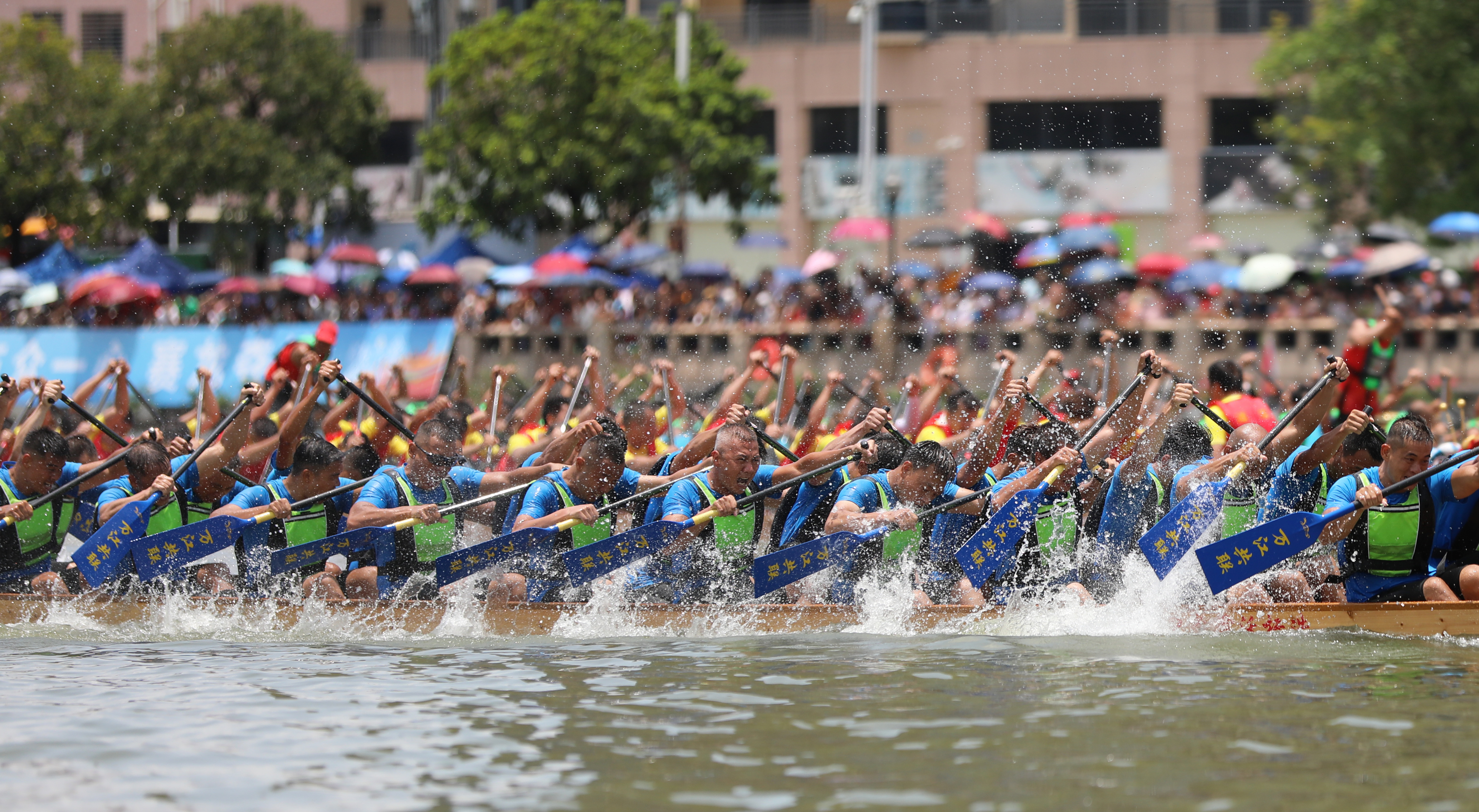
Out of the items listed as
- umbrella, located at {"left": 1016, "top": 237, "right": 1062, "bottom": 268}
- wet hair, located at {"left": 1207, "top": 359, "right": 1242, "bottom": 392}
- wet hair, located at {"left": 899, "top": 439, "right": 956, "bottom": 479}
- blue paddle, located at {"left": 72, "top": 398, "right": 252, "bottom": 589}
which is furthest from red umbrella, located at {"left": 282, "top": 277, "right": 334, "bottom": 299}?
wet hair, located at {"left": 899, "top": 439, "right": 956, "bottom": 479}

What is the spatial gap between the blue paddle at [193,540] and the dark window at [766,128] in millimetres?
23571

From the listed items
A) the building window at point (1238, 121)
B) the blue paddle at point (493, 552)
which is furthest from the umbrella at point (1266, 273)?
the blue paddle at point (493, 552)

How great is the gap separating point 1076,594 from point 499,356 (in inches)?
673

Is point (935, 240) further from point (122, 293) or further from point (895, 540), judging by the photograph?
point (895, 540)

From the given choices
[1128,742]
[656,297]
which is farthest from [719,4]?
[1128,742]

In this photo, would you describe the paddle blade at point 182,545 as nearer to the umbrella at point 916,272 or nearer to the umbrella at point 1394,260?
the umbrella at point 916,272

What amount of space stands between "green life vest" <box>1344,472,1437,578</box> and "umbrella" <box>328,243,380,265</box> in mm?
20572

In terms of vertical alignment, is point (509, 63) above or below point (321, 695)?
above

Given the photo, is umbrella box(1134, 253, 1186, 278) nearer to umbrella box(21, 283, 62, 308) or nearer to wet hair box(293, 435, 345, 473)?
wet hair box(293, 435, 345, 473)

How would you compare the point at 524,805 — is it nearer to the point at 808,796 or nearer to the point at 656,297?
the point at 808,796

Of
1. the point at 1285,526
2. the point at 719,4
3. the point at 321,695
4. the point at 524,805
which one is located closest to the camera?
the point at 524,805

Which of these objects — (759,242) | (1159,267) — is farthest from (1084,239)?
(759,242)

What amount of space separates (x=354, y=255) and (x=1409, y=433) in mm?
21014

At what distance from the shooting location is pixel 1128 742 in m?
6.14
